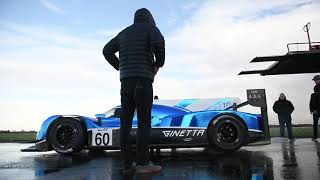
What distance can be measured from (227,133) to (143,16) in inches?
116

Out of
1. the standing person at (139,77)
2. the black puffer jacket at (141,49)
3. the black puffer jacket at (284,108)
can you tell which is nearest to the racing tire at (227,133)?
the standing person at (139,77)

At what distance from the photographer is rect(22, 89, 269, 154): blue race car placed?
6.04 m

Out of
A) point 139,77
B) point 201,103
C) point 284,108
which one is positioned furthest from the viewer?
point 284,108

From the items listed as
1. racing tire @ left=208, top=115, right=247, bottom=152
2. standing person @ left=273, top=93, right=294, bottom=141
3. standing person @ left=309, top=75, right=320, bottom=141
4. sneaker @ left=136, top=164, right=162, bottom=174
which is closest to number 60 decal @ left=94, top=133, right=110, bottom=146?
racing tire @ left=208, top=115, right=247, bottom=152

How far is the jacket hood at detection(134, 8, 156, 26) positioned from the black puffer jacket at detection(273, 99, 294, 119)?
798cm

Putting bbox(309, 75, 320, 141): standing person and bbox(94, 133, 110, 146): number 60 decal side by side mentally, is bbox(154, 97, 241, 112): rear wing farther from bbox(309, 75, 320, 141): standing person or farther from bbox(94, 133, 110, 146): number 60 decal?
bbox(309, 75, 320, 141): standing person

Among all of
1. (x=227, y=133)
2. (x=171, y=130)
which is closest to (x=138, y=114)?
(x=171, y=130)

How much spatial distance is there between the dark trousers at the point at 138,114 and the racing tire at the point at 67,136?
8.63ft

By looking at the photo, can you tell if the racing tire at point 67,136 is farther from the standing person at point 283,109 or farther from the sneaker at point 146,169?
the standing person at point 283,109

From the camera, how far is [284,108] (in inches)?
430

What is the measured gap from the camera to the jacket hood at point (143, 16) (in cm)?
402

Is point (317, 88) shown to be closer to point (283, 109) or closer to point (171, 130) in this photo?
point (283, 109)

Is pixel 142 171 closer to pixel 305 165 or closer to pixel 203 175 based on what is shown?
pixel 203 175

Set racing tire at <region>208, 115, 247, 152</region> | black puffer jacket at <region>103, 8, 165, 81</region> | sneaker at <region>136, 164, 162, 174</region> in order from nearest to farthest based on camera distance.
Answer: sneaker at <region>136, 164, 162, 174</region> < black puffer jacket at <region>103, 8, 165, 81</region> < racing tire at <region>208, 115, 247, 152</region>
